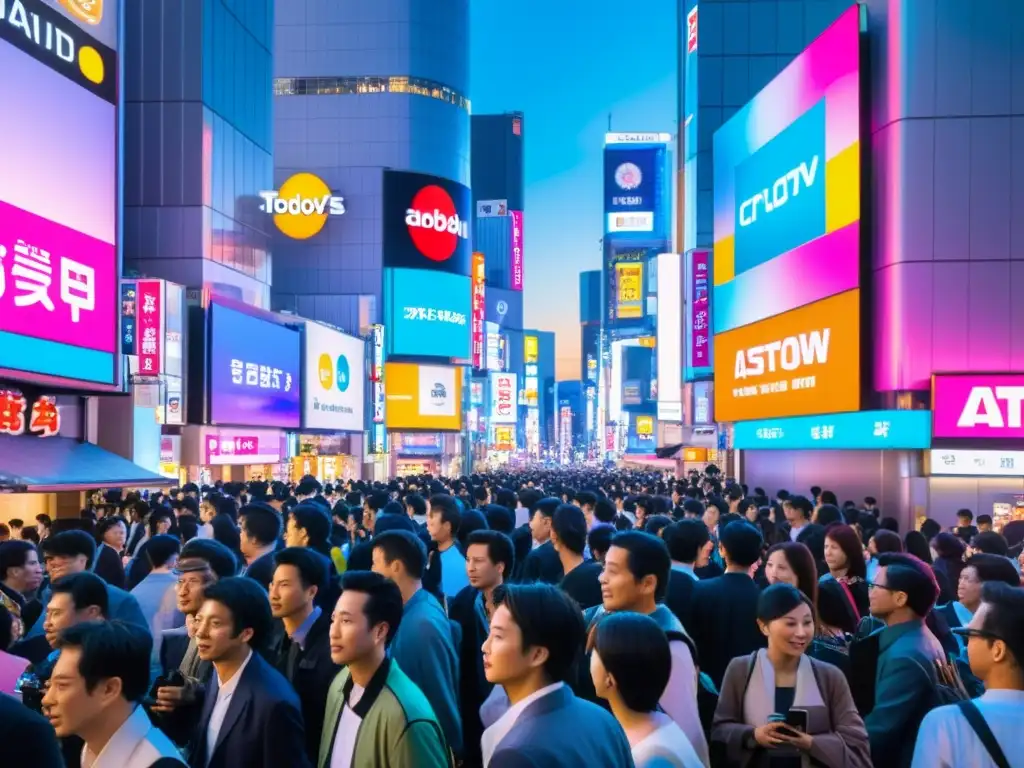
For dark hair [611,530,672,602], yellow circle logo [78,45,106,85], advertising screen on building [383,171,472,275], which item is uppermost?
advertising screen on building [383,171,472,275]

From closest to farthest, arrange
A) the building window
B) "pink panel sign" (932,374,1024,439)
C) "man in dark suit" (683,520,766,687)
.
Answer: "man in dark suit" (683,520,766,687), "pink panel sign" (932,374,1024,439), the building window

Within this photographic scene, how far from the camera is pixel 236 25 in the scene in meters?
32.2

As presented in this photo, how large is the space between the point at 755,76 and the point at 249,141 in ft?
71.1

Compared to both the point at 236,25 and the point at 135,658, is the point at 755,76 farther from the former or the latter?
the point at 135,658

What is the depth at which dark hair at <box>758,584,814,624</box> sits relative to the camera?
3.98 meters

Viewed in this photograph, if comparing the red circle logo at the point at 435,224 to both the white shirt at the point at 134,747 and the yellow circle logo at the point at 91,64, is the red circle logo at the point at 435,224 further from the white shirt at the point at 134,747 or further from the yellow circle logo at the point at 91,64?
the white shirt at the point at 134,747

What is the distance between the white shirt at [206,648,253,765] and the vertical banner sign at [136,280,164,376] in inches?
822

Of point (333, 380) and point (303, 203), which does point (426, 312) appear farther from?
point (333, 380)

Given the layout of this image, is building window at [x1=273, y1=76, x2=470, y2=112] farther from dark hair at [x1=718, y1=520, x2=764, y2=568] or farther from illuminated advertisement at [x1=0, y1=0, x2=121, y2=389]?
dark hair at [x1=718, y1=520, x2=764, y2=568]

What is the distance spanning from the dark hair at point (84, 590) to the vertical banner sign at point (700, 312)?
34.2 meters

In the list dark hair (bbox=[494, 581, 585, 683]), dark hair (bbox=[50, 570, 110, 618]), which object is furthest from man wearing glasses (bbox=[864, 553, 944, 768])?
dark hair (bbox=[50, 570, 110, 618])

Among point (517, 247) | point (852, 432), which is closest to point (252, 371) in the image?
point (852, 432)

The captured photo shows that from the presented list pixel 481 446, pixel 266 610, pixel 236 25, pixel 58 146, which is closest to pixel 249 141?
pixel 236 25

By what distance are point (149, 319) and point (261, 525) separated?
1810 cm
